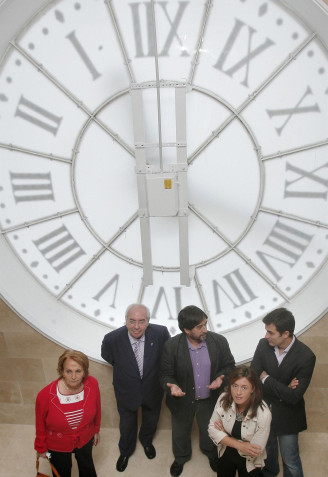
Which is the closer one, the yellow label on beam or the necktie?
the yellow label on beam

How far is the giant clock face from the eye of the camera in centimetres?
356

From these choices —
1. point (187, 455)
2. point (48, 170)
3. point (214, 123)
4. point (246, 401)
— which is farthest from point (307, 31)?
point (187, 455)

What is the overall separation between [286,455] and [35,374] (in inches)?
79.9

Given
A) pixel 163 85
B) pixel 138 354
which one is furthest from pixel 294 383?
pixel 163 85

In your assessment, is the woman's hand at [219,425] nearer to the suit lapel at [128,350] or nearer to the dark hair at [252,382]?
the dark hair at [252,382]

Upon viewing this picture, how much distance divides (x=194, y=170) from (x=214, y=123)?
0.36 m

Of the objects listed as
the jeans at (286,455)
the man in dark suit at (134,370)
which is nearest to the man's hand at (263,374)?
the jeans at (286,455)

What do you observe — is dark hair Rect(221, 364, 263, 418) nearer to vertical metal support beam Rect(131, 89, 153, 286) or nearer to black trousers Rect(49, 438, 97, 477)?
vertical metal support beam Rect(131, 89, 153, 286)

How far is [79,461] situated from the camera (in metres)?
3.77

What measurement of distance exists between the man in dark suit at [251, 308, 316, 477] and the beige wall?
59 centimetres

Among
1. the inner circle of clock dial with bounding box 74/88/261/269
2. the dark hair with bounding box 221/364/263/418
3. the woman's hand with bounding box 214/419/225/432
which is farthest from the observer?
the inner circle of clock dial with bounding box 74/88/261/269

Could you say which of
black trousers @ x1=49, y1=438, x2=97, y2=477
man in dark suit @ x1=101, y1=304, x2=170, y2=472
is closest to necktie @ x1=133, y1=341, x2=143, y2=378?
man in dark suit @ x1=101, y1=304, x2=170, y2=472

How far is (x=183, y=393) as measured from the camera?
11.8ft

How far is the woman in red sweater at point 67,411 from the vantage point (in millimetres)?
3389
